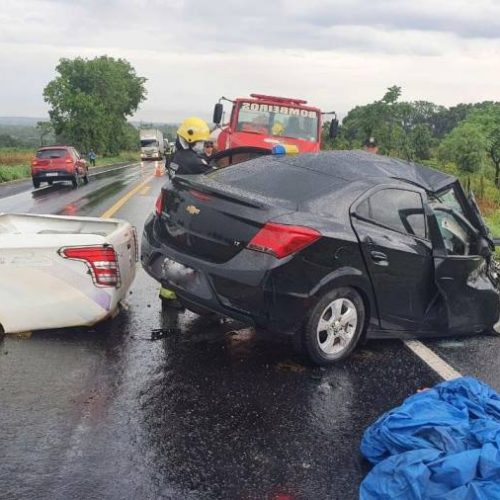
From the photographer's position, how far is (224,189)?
4781 millimetres

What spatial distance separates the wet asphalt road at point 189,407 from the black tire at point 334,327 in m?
0.13

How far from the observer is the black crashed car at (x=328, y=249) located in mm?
4355

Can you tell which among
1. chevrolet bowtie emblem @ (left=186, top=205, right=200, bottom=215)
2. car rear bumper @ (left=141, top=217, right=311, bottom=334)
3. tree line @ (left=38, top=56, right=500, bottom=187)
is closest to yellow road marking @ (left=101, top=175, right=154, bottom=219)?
chevrolet bowtie emblem @ (left=186, top=205, right=200, bottom=215)

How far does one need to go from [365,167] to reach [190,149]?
2.06 m

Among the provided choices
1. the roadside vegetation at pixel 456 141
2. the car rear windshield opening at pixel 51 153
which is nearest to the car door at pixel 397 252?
the car rear windshield opening at pixel 51 153

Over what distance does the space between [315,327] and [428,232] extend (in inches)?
55.3

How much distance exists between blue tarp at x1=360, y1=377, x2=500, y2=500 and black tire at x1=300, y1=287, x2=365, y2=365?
103 cm

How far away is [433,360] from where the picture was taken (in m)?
5.02

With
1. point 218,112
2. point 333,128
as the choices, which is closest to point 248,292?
point 218,112

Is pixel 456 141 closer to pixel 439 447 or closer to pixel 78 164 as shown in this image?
pixel 78 164

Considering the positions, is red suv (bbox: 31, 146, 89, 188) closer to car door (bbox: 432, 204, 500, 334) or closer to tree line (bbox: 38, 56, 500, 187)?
tree line (bbox: 38, 56, 500, 187)

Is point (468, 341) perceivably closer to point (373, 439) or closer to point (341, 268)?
point (341, 268)

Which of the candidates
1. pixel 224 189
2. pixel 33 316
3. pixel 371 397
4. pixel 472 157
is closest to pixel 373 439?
pixel 371 397

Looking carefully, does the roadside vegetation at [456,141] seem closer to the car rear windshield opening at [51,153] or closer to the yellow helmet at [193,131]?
the car rear windshield opening at [51,153]
